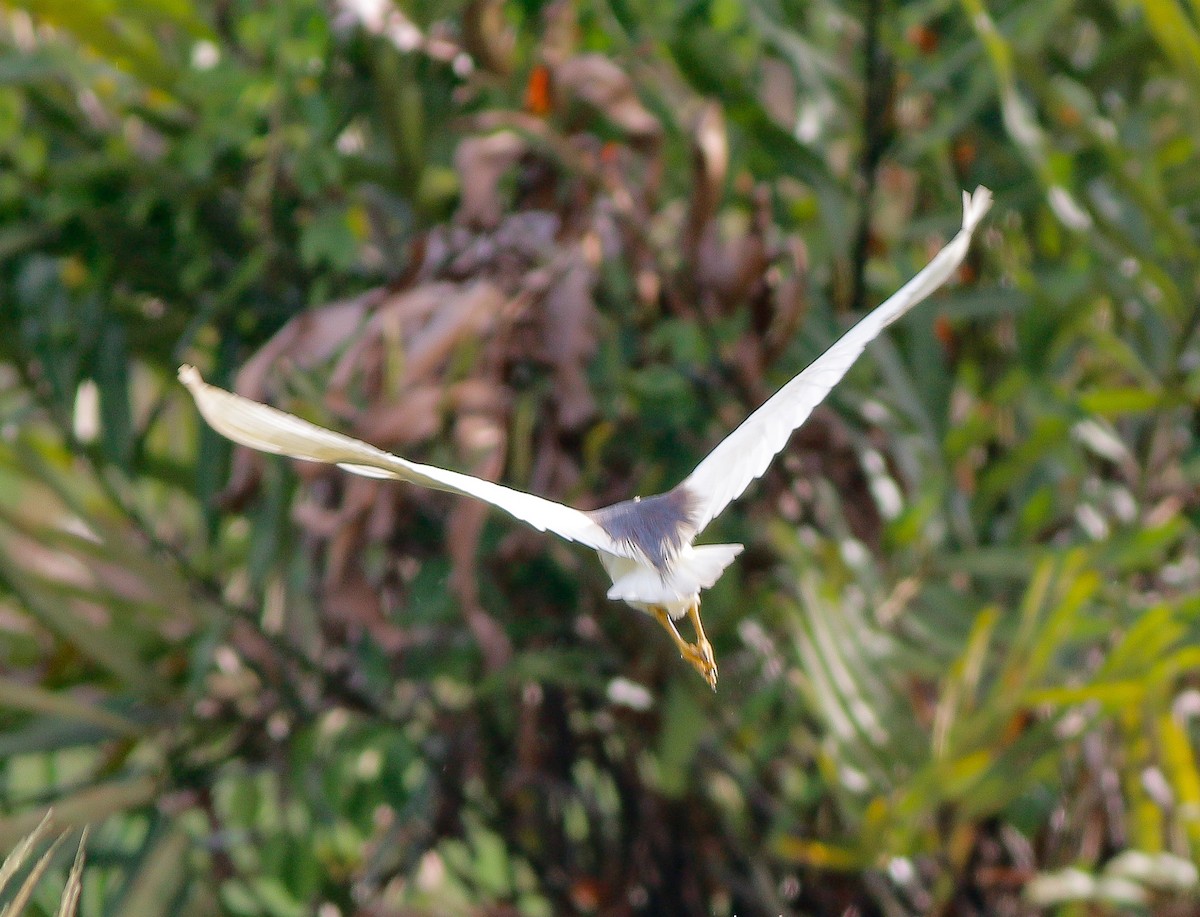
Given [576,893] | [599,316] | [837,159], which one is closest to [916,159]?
[837,159]

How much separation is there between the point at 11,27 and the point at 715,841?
62 centimetres

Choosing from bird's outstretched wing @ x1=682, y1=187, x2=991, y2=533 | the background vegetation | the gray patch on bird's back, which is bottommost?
the background vegetation

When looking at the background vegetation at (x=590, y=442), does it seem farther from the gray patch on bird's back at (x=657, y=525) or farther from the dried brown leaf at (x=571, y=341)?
the gray patch on bird's back at (x=657, y=525)

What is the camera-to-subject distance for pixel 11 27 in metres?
0.76

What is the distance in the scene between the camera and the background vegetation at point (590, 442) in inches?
23.0

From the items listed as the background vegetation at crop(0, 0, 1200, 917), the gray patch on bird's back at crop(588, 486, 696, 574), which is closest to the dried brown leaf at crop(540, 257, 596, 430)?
the background vegetation at crop(0, 0, 1200, 917)

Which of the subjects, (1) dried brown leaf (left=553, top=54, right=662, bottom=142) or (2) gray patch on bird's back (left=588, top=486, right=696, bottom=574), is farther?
(1) dried brown leaf (left=553, top=54, right=662, bottom=142)

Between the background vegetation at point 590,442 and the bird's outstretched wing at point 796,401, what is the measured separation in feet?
0.58

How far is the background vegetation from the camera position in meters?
0.58

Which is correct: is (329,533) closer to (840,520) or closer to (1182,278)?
(840,520)

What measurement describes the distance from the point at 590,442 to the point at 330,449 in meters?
0.31

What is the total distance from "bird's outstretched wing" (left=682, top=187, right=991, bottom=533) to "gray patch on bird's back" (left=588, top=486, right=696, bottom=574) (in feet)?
0.05

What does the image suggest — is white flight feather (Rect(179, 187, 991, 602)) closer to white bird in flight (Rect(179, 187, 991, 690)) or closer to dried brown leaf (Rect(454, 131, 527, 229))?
white bird in flight (Rect(179, 187, 991, 690))

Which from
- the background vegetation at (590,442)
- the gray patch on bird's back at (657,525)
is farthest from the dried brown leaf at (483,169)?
the gray patch on bird's back at (657,525)
